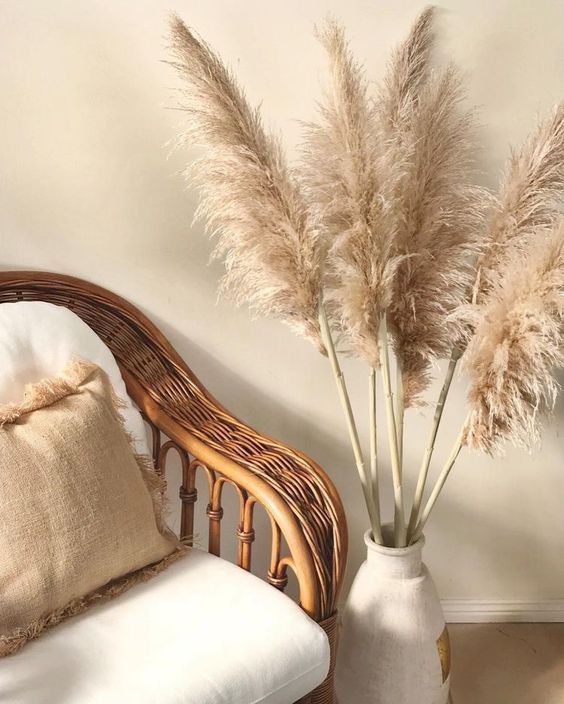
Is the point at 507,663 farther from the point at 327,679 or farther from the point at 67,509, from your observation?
the point at 67,509

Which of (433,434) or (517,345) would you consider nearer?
(517,345)

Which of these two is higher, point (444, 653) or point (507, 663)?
point (444, 653)

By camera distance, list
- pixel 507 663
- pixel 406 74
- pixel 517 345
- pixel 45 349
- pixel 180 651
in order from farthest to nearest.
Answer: pixel 507 663, pixel 406 74, pixel 45 349, pixel 517 345, pixel 180 651

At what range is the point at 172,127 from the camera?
5.76 ft

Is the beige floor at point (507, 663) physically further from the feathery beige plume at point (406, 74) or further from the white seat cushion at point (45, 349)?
the feathery beige plume at point (406, 74)

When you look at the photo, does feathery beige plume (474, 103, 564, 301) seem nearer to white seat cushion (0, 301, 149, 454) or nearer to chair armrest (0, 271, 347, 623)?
chair armrest (0, 271, 347, 623)

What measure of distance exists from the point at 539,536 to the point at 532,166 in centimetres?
100

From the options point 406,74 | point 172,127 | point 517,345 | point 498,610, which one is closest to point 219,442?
Result: point 517,345

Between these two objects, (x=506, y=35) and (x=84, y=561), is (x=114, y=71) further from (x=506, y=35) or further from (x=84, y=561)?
(x=84, y=561)

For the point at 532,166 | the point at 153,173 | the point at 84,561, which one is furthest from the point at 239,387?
the point at 532,166

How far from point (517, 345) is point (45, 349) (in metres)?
0.84

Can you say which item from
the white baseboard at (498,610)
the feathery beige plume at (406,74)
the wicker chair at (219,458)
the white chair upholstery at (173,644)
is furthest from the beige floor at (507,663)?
the feathery beige plume at (406,74)

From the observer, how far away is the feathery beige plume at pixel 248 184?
1.37 m

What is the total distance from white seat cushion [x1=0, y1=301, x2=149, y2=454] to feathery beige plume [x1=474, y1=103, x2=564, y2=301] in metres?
0.70
